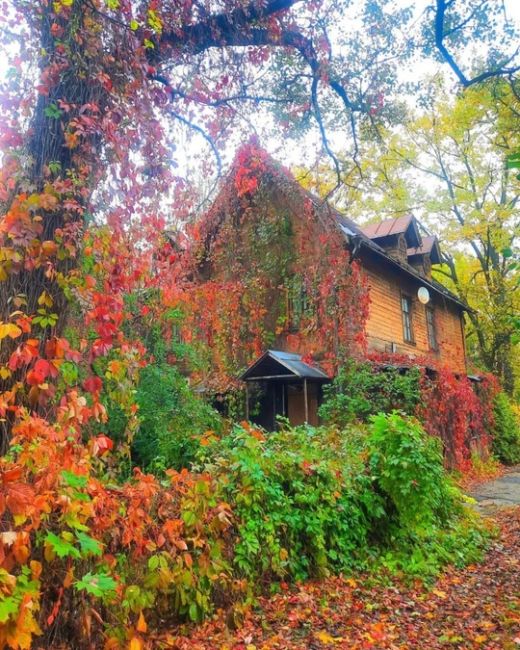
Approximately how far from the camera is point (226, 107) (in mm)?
8297

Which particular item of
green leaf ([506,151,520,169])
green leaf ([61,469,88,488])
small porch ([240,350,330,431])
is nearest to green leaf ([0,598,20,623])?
green leaf ([61,469,88,488])

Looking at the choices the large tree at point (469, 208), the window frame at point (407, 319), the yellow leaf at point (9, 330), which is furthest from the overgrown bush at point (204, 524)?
the large tree at point (469, 208)

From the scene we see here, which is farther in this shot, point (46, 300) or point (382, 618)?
point (382, 618)

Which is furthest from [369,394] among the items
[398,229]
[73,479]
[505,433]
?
[73,479]

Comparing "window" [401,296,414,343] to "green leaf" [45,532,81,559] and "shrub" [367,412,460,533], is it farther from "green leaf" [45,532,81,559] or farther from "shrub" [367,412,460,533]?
"green leaf" [45,532,81,559]

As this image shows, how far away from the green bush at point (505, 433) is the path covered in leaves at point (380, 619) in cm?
1411

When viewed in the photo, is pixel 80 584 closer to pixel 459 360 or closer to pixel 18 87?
pixel 18 87

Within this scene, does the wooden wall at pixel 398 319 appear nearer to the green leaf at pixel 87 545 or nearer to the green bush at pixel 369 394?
the green bush at pixel 369 394

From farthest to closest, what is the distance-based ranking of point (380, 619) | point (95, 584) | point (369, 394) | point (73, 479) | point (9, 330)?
point (369, 394) < point (380, 619) < point (73, 479) < point (95, 584) < point (9, 330)

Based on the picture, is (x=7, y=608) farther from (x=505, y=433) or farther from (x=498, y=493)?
(x=505, y=433)

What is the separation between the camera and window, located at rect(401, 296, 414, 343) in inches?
704

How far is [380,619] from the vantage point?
4.75 m

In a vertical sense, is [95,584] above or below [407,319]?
below

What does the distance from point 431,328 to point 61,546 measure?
63.4 ft
